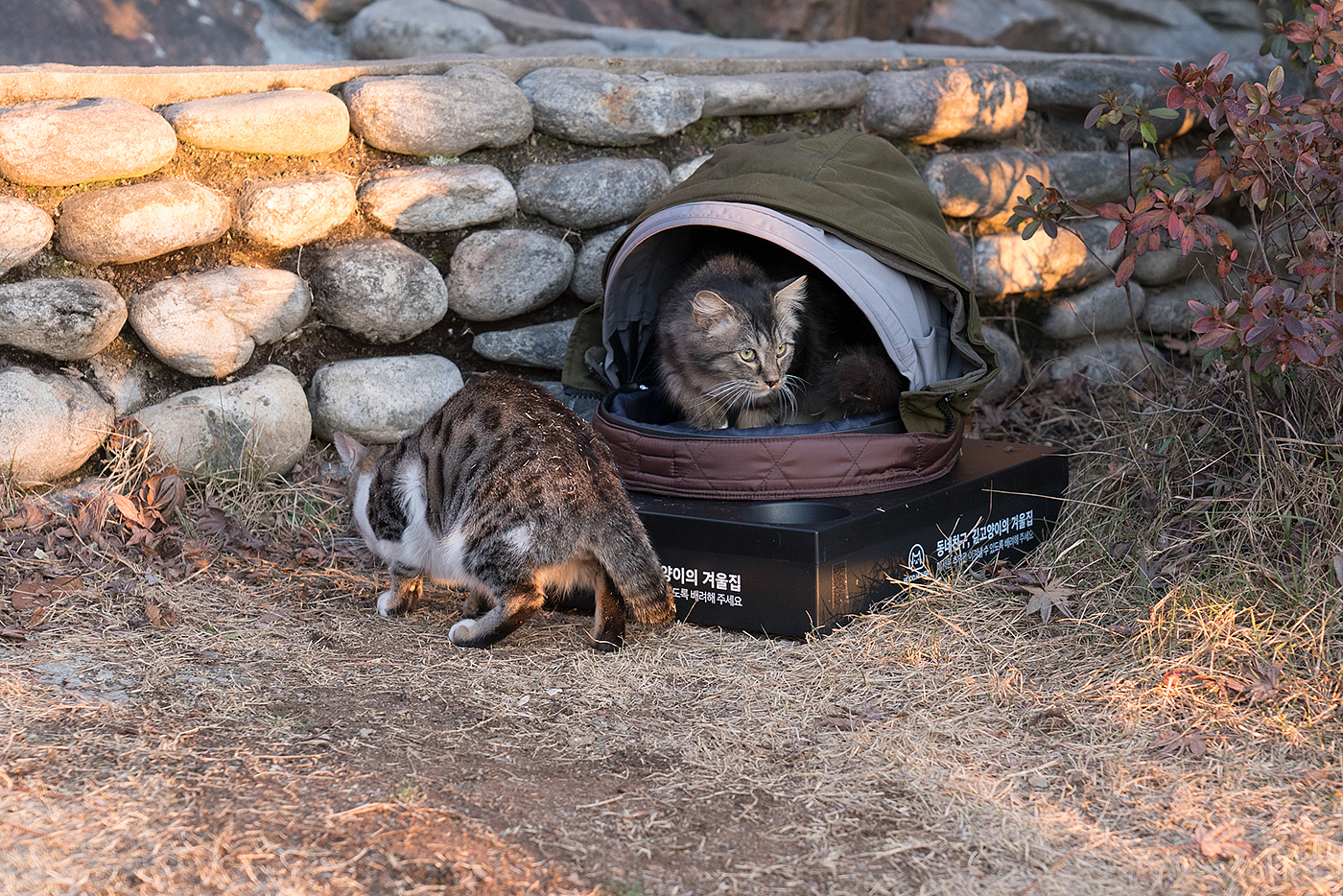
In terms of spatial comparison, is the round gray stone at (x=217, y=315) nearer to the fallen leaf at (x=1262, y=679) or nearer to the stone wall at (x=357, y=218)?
the stone wall at (x=357, y=218)

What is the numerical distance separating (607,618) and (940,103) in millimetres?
2955

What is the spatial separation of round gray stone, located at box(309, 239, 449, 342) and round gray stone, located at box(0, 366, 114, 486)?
2.81 ft

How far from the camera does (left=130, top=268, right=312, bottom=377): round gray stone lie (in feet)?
11.8

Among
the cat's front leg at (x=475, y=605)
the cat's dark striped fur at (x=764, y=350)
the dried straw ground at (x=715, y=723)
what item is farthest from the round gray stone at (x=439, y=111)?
the cat's front leg at (x=475, y=605)

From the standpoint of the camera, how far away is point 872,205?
3479 mm

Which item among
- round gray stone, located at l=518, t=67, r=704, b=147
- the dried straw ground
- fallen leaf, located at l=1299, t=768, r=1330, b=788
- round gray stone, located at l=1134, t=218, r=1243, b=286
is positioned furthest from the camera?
round gray stone, located at l=1134, t=218, r=1243, b=286

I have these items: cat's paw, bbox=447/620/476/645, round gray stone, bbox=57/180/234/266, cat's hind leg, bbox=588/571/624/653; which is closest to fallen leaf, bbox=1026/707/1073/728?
cat's hind leg, bbox=588/571/624/653

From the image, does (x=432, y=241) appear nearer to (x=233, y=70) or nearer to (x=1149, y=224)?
(x=233, y=70)

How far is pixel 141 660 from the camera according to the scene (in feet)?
9.23

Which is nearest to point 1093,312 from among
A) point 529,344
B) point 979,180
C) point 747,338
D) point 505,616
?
point 979,180

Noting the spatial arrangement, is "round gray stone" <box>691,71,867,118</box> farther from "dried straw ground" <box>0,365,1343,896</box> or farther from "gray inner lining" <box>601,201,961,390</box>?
"dried straw ground" <box>0,365,1343,896</box>

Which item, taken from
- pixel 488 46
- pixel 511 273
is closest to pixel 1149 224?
pixel 511 273

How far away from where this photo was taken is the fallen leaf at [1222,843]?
1980 millimetres

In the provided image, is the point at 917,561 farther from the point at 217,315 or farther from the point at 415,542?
the point at 217,315
